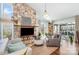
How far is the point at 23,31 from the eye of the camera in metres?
2.06

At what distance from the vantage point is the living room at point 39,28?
2021 mm

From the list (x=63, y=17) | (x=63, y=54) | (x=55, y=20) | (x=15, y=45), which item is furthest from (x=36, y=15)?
(x=63, y=54)

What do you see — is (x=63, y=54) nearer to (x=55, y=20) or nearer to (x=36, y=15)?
(x=55, y=20)

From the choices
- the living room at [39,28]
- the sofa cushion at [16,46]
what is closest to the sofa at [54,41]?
the living room at [39,28]

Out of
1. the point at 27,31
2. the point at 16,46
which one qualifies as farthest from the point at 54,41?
the point at 16,46

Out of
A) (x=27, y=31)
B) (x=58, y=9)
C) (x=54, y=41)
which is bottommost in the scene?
(x=54, y=41)

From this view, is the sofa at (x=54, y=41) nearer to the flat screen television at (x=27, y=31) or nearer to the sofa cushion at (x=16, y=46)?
the flat screen television at (x=27, y=31)

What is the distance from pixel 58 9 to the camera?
206 centimetres

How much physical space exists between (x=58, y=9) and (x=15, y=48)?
1.04 m

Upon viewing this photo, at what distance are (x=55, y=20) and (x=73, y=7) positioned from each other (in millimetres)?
395

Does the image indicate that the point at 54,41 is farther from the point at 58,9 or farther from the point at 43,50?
the point at 58,9

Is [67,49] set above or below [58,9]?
below
